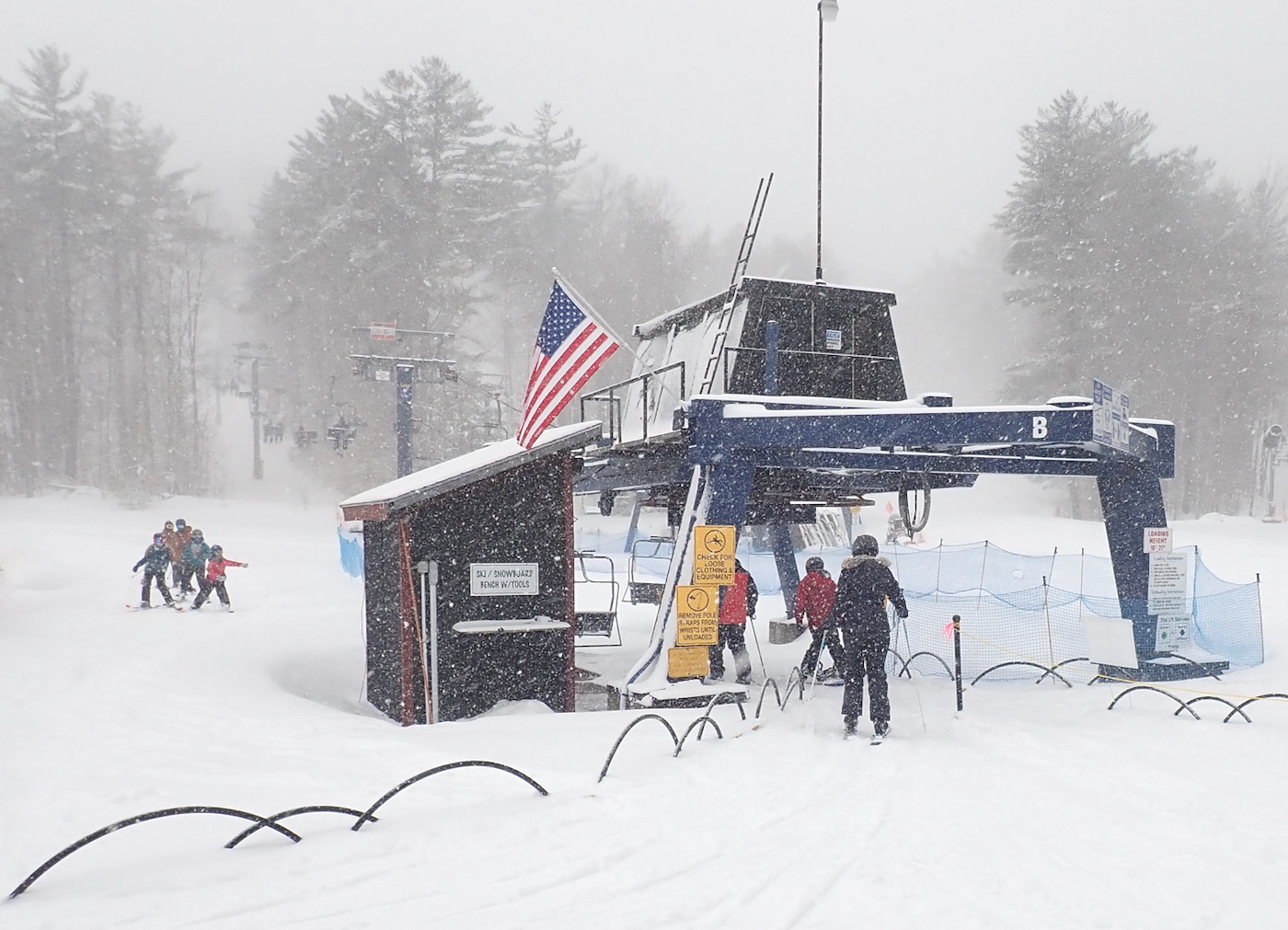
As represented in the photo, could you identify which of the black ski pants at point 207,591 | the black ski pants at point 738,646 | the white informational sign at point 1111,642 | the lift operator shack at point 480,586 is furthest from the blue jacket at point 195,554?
the white informational sign at point 1111,642

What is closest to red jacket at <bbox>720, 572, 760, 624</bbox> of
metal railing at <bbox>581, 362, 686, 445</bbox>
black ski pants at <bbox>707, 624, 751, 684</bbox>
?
black ski pants at <bbox>707, 624, 751, 684</bbox>

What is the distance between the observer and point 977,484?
6272cm

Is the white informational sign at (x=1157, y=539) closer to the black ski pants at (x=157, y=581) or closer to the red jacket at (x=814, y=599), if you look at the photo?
the red jacket at (x=814, y=599)

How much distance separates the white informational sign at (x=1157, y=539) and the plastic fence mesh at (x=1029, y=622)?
153 cm

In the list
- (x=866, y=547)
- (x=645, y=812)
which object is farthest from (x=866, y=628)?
(x=645, y=812)

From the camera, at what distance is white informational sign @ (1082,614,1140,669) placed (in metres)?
10.4

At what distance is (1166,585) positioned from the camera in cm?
1269

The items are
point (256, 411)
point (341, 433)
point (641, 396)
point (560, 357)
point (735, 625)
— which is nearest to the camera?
point (560, 357)

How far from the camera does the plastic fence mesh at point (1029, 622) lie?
14.3 meters

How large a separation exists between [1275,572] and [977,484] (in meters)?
40.3

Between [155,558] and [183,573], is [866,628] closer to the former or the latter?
[155,558]

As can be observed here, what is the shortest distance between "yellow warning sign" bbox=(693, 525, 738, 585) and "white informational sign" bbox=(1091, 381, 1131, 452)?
14.8 feet

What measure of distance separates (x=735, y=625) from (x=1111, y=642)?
4.99 meters

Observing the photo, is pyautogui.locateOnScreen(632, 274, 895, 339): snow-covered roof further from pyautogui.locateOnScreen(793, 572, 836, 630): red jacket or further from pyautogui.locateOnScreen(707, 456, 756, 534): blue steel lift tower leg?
pyautogui.locateOnScreen(793, 572, 836, 630): red jacket
